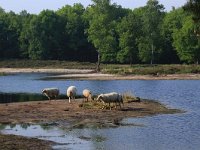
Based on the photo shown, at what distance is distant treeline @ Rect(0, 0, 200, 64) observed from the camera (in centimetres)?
11019

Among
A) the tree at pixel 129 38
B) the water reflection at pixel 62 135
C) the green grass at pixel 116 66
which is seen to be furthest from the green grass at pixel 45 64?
the water reflection at pixel 62 135

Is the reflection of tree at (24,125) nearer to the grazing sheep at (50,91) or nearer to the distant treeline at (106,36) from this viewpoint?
the grazing sheep at (50,91)

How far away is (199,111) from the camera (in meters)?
38.7

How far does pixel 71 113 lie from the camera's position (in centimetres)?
3622

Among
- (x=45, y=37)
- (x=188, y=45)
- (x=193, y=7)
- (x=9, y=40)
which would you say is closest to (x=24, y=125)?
(x=193, y=7)

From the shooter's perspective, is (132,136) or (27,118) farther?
(27,118)

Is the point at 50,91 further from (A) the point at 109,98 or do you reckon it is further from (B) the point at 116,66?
(B) the point at 116,66

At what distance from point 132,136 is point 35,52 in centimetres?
10445

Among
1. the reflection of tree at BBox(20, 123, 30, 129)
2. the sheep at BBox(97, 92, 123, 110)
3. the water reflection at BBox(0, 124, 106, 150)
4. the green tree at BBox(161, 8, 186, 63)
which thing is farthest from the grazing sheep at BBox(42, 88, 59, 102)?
the green tree at BBox(161, 8, 186, 63)

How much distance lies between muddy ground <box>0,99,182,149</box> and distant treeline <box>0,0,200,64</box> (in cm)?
6190

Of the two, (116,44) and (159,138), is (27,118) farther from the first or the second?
(116,44)

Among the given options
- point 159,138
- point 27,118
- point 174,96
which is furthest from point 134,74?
point 159,138

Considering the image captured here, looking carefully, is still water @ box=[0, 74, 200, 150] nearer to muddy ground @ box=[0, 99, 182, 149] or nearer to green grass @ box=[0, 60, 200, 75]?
muddy ground @ box=[0, 99, 182, 149]

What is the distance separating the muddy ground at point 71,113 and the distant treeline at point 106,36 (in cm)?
6190
